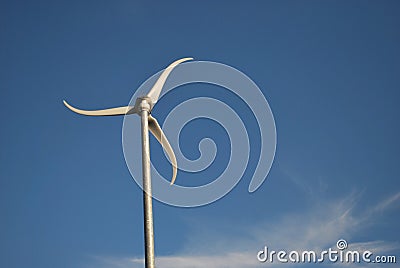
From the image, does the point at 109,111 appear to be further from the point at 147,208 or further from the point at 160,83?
the point at 147,208

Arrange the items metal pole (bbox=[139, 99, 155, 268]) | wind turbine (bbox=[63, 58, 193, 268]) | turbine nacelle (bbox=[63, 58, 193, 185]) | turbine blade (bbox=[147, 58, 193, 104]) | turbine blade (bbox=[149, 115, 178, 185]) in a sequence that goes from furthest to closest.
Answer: turbine blade (bbox=[149, 115, 178, 185]) < turbine blade (bbox=[147, 58, 193, 104]) < turbine nacelle (bbox=[63, 58, 193, 185]) < wind turbine (bbox=[63, 58, 193, 268]) < metal pole (bbox=[139, 99, 155, 268])

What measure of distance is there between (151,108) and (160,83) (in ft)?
9.19

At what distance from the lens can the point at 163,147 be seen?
1591 inches

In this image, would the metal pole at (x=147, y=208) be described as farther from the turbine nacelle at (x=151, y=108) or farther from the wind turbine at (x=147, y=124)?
the turbine nacelle at (x=151, y=108)

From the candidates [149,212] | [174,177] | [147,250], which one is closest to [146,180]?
[149,212]

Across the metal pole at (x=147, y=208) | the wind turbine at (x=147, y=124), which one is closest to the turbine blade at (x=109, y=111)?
the wind turbine at (x=147, y=124)

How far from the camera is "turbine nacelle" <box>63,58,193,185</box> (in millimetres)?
38688

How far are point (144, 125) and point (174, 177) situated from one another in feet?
18.4

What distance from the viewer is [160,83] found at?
134 feet

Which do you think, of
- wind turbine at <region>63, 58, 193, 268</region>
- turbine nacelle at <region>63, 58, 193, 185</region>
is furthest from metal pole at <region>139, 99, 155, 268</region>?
turbine nacelle at <region>63, 58, 193, 185</region>

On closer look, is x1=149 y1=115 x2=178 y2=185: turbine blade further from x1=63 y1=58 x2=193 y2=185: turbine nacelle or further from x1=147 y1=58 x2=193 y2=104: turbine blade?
x1=147 y1=58 x2=193 y2=104: turbine blade

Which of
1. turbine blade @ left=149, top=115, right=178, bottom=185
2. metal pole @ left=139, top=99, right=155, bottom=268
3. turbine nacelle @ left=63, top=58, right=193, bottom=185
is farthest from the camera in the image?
turbine blade @ left=149, top=115, right=178, bottom=185

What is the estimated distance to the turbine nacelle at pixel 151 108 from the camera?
127 ft

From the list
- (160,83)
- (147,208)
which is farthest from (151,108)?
(147,208)
